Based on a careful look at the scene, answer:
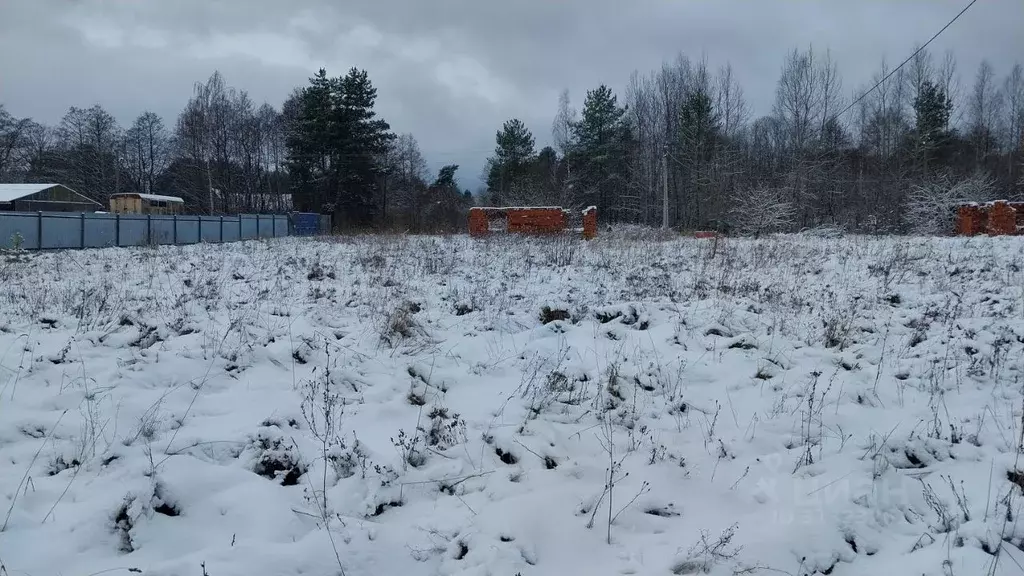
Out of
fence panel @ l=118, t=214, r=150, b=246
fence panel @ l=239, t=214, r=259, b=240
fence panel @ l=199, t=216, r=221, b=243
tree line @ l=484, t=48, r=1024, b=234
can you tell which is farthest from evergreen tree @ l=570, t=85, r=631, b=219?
fence panel @ l=118, t=214, r=150, b=246

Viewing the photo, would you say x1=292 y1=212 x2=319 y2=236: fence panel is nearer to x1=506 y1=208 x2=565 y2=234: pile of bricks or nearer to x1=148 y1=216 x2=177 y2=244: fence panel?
x1=148 y1=216 x2=177 y2=244: fence panel

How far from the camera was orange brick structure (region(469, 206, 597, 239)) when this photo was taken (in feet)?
59.3

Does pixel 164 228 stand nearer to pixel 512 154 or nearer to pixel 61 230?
pixel 61 230

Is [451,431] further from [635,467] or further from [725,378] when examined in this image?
[725,378]

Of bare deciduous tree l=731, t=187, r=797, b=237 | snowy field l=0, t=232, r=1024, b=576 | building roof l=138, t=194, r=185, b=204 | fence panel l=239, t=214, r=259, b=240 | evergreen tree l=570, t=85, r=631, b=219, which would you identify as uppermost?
evergreen tree l=570, t=85, r=631, b=219

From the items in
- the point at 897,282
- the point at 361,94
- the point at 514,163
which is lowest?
the point at 897,282

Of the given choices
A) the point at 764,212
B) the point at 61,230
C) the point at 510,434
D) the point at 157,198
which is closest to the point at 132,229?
the point at 61,230

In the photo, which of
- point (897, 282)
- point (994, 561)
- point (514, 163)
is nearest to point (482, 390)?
point (994, 561)

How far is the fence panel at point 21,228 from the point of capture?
51.5 ft

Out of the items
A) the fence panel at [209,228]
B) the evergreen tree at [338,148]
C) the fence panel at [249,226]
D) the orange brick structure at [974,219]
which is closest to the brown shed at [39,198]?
the evergreen tree at [338,148]

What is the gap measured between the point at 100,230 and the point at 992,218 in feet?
90.8

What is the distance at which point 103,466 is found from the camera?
10.2 ft

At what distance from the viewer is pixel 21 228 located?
16.1 meters

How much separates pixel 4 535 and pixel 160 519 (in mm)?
591
